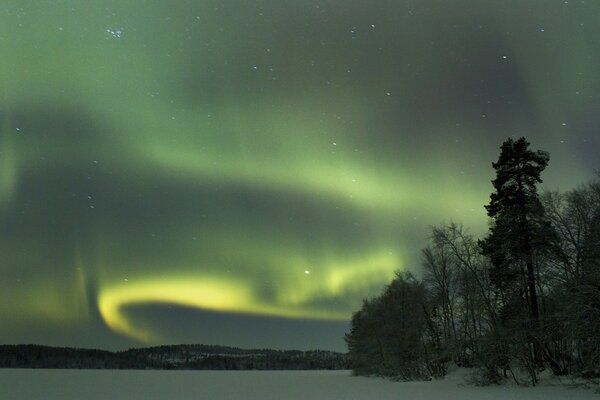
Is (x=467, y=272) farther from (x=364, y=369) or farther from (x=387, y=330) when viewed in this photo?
(x=364, y=369)

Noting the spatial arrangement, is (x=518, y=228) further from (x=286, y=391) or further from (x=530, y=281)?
(x=286, y=391)

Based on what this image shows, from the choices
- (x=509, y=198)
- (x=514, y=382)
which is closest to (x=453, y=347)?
(x=514, y=382)

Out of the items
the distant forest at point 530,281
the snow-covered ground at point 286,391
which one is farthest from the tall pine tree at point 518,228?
the snow-covered ground at point 286,391

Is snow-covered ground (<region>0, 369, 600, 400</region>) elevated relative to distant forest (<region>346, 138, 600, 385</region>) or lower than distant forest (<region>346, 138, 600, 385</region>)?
lower

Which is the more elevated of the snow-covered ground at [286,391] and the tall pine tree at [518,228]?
the tall pine tree at [518,228]

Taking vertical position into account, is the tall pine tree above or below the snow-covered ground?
above

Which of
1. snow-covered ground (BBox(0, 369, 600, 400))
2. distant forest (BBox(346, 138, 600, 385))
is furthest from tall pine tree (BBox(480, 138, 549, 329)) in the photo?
snow-covered ground (BBox(0, 369, 600, 400))

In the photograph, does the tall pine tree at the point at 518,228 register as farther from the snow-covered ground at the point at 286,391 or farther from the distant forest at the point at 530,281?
the snow-covered ground at the point at 286,391

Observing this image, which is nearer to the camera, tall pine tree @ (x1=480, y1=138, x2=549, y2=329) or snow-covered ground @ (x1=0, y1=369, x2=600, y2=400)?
snow-covered ground @ (x1=0, y1=369, x2=600, y2=400)

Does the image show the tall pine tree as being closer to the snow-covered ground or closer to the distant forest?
the distant forest

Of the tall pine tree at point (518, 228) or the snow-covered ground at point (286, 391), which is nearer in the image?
the snow-covered ground at point (286, 391)

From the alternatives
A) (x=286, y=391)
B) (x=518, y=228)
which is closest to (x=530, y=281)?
(x=518, y=228)

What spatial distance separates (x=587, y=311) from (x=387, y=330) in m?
48.9

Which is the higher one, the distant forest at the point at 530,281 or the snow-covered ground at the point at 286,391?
the distant forest at the point at 530,281
